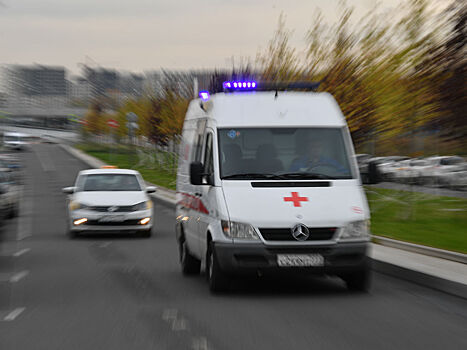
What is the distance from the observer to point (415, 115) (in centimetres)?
2289

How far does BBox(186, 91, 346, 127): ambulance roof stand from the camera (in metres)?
11.1

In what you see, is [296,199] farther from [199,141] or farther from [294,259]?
[199,141]

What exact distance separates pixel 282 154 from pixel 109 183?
1047 cm

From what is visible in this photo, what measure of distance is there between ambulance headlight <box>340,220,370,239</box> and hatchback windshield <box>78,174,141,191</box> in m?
11.1

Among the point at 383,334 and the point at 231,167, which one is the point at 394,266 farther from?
the point at 383,334

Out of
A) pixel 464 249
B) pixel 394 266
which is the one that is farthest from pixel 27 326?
pixel 464 249

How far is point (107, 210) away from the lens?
62.8 feet

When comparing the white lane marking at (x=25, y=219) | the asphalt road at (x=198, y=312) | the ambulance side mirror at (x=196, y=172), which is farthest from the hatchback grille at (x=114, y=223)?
the ambulance side mirror at (x=196, y=172)

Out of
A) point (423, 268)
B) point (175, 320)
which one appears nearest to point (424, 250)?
point (423, 268)

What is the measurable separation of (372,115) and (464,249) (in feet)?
31.7

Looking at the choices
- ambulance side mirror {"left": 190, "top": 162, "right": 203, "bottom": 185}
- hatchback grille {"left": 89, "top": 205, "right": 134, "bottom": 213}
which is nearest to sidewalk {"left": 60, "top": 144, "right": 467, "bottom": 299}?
ambulance side mirror {"left": 190, "top": 162, "right": 203, "bottom": 185}

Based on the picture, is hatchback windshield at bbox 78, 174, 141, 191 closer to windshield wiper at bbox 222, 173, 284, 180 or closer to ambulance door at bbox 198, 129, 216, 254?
ambulance door at bbox 198, 129, 216, 254

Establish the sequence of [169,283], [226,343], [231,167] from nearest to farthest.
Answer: [226,343] → [231,167] → [169,283]

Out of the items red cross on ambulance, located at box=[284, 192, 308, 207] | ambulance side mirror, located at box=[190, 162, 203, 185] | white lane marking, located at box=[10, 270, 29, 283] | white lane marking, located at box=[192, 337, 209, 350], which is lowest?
white lane marking, located at box=[192, 337, 209, 350]
